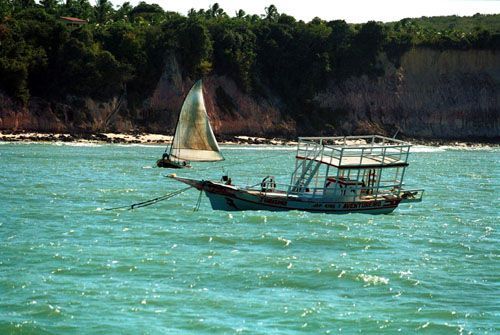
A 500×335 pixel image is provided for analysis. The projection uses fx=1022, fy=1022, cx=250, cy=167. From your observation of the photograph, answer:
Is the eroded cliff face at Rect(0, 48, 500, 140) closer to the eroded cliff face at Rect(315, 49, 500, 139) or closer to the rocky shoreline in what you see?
the eroded cliff face at Rect(315, 49, 500, 139)

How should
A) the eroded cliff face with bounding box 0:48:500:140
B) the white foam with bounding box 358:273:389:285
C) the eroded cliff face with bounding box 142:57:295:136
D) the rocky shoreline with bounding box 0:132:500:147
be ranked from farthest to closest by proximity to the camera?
the eroded cliff face with bounding box 142:57:295:136 → the eroded cliff face with bounding box 0:48:500:140 → the rocky shoreline with bounding box 0:132:500:147 → the white foam with bounding box 358:273:389:285

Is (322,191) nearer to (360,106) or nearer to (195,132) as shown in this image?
(195,132)

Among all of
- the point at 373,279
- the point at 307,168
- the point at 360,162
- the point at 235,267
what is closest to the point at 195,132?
the point at 307,168

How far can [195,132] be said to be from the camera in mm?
55438

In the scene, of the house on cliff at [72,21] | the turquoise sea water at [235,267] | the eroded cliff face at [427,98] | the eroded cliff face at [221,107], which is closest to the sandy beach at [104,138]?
the eroded cliff face at [221,107]

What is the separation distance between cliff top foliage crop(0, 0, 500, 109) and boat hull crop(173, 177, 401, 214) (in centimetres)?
5051

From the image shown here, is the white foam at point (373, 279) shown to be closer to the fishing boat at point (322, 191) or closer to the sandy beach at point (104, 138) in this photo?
the fishing boat at point (322, 191)

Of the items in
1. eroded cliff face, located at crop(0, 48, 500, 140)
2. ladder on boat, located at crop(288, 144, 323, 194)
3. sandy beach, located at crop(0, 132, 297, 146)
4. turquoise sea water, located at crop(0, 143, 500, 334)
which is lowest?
turquoise sea water, located at crop(0, 143, 500, 334)

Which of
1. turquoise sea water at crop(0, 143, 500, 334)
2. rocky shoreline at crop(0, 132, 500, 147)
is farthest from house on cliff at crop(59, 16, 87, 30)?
turquoise sea water at crop(0, 143, 500, 334)

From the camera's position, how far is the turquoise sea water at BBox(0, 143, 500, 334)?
976 inches

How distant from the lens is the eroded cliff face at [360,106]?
95.7 metres

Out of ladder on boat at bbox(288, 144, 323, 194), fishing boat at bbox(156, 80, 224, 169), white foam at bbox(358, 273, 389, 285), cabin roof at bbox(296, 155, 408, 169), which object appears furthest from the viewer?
fishing boat at bbox(156, 80, 224, 169)

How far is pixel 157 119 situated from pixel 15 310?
7408 centimetres

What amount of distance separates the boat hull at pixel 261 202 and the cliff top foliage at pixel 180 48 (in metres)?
50.5
